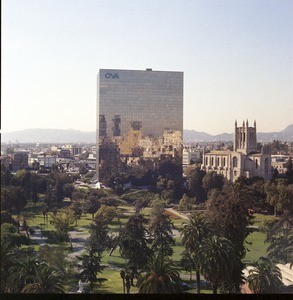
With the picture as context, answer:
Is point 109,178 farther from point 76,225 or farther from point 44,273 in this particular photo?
point 44,273

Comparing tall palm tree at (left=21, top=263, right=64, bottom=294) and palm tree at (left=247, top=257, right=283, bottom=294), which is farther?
palm tree at (left=247, top=257, right=283, bottom=294)

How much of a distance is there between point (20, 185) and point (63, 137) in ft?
2.07

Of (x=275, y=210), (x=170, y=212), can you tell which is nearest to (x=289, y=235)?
(x=275, y=210)

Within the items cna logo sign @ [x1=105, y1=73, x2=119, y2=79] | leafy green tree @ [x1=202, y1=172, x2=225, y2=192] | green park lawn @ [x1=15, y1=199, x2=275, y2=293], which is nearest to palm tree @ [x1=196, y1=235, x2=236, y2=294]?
green park lawn @ [x1=15, y1=199, x2=275, y2=293]

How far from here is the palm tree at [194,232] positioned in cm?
446

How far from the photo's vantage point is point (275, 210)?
4598 mm

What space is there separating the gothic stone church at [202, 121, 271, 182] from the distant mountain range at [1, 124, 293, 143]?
0.10 meters

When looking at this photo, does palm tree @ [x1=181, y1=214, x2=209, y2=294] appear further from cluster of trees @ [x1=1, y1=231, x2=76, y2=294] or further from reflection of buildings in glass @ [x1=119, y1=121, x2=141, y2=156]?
cluster of trees @ [x1=1, y1=231, x2=76, y2=294]

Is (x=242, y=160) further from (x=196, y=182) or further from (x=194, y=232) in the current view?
(x=194, y=232)

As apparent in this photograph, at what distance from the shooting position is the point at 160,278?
14.0ft

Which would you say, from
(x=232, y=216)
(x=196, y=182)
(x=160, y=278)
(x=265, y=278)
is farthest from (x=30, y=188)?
(x=265, y=278)

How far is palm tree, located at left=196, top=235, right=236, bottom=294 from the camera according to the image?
171 inches

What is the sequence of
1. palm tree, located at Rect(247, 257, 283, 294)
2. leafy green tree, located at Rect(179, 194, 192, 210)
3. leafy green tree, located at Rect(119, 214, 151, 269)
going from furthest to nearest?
leafy green tree, located at Rect(179, 194, 192, 210), leafy green tree, located at Rect(119, 214, 151, 269), palm tree, located at Rect(247, 257, 283, 294)

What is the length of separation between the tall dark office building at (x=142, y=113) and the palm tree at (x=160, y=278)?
1047mm
